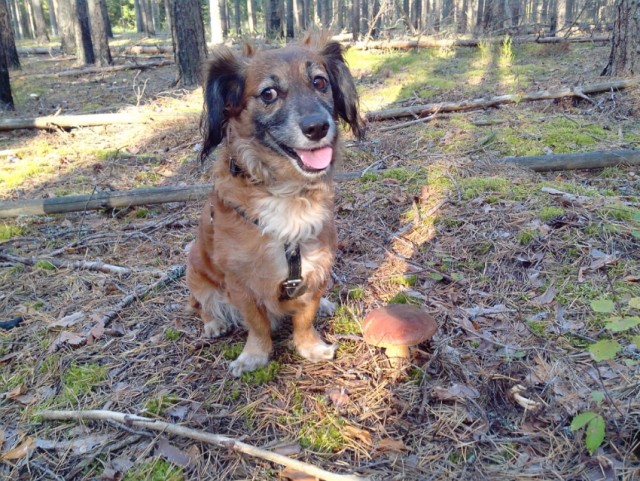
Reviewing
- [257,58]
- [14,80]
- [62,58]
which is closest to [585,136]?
[257,58]

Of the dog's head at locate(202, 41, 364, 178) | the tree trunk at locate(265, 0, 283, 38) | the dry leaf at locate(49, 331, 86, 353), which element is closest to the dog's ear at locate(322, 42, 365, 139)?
the dog's head at locate(202, 41, 364, 178)

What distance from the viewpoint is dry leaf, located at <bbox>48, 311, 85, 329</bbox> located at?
131 inches

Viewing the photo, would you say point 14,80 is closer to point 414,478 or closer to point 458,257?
point 458,257

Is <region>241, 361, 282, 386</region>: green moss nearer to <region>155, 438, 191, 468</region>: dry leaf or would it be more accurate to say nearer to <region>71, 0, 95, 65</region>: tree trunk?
<region>155, 438, 191, 468</region>: dry leaf

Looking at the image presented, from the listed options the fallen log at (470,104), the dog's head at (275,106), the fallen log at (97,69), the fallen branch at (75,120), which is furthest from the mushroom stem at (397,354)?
the fallen log at (97,69)

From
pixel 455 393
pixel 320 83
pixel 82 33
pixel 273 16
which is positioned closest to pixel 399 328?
pixel 455 393

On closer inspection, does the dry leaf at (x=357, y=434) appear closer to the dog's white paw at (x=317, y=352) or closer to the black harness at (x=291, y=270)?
the dog's white paw at (x=317, y=352)

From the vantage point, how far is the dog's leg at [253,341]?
285 centimetres

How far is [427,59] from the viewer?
12.5 m

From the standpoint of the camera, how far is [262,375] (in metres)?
2.82

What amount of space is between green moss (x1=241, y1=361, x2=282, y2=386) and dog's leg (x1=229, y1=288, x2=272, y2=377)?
0.11 ft

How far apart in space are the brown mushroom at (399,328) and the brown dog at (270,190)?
481mm

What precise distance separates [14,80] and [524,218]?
15235mm

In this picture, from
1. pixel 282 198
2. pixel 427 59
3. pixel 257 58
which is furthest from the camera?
pixel 427 59
